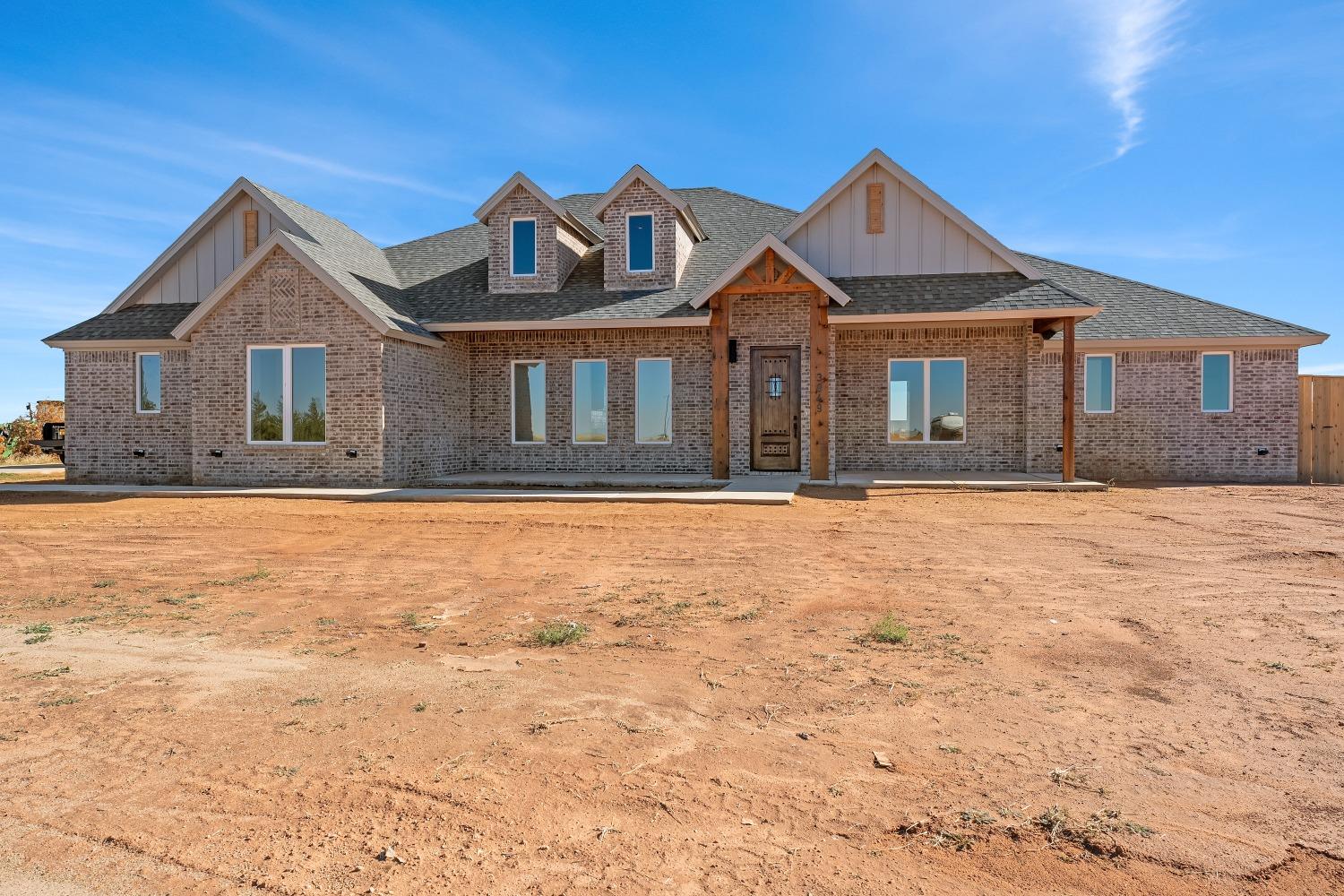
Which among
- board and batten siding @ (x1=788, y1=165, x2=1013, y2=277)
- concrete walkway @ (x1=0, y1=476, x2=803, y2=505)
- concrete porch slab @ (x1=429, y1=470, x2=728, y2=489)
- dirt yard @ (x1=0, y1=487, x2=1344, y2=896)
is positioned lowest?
dirt yard @ (x1=0, y1=487, x2=1344, y2=896)

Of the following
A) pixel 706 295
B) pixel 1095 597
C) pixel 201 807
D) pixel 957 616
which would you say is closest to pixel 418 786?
pixel 201 807

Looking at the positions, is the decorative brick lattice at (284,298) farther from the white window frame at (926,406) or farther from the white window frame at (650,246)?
the white window frame at (926,406)

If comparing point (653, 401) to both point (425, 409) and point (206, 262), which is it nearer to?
point (425, 409)

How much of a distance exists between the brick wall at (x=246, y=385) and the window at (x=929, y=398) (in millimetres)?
10718

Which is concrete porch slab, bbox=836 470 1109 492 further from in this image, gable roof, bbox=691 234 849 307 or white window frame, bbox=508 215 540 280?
white window frame, bbox=508 215 540 280

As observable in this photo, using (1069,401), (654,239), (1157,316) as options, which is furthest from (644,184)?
(1157,316)

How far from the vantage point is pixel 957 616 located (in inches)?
240

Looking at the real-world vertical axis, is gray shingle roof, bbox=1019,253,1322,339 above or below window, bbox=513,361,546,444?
above

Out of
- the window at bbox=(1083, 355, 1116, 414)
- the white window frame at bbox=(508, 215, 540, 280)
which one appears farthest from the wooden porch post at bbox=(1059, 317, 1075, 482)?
the white window frame at bbox=(508, 215, 540, 280)

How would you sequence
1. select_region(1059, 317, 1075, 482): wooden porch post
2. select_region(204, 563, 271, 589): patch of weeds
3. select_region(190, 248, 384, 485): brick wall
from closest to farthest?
select_region(204, 563, 271, 589): patch of weeds < select_region(1059, 317, 1075, 482): wooden porch post < select_region(190, 248, 384, 485): brick wall

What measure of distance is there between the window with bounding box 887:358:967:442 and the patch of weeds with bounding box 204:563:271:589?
43.6 ft

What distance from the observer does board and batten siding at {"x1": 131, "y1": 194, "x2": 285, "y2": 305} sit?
17.2 m

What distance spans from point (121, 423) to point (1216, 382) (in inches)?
920

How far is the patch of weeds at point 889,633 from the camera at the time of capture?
545cm
